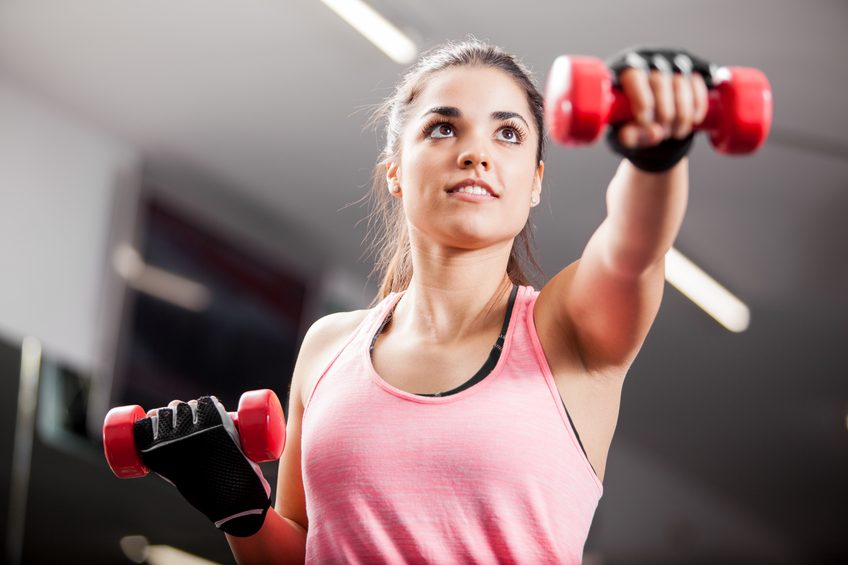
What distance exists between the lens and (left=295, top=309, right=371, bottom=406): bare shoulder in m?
1.25

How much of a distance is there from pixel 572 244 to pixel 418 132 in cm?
350

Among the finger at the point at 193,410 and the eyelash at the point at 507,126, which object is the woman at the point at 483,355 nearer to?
the eyelash at the point at 507,126

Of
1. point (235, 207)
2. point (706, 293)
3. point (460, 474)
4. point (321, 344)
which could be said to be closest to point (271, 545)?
point (321, 344)

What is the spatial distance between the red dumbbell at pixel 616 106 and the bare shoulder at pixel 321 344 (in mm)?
514

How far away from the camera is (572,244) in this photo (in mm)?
4637

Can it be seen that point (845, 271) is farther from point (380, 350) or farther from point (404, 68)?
point (380, 350)

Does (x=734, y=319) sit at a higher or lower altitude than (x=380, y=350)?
lower

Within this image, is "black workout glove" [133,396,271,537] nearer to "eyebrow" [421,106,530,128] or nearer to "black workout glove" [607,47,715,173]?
"eyebrow" [421,106,530,128]

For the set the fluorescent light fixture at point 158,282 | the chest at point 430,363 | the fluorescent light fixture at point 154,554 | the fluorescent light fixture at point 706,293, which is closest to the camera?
the chest at point 430,363

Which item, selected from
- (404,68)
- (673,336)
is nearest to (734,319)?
(673,336)

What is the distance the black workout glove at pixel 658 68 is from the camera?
2.78 ft

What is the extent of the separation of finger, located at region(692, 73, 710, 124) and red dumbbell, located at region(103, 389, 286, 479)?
628 mm

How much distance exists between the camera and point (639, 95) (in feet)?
2.69

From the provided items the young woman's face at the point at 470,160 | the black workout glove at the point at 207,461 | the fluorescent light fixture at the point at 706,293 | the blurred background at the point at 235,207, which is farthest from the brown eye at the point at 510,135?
the fluorescent light fixture at the point at 706,293
